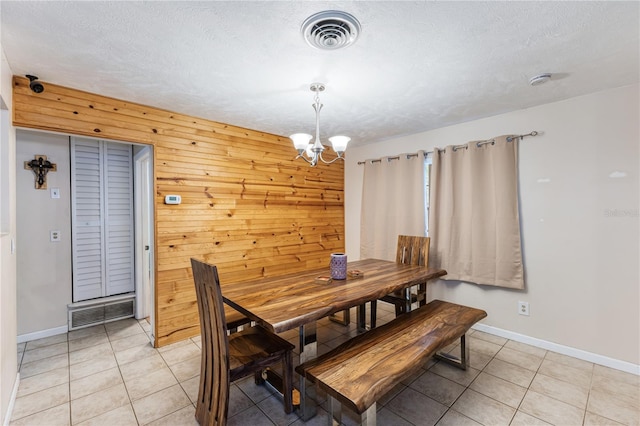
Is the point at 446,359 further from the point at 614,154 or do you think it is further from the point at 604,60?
the point at 604,60

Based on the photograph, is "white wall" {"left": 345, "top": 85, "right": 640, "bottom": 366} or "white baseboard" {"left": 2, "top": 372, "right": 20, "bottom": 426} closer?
"white baseboard" {"left": 2, "top": 372, "right": 20, "bottom": 426}

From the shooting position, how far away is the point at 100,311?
3.29 metres

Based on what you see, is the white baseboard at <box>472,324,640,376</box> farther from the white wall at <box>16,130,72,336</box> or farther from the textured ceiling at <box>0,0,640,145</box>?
the white wall at <box>16,130,72,336</box>

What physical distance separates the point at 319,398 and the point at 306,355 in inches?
15.2

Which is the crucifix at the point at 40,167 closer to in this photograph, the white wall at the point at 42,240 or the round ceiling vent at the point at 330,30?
the white wall at the point at 42,240

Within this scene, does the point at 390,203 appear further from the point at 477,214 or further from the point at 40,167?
the point at 40,167

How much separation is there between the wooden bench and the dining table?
0.82 feet

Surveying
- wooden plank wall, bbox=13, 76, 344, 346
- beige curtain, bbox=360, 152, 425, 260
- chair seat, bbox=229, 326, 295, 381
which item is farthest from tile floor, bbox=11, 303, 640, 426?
beige curtain, bbox=360, 152, 425, 260

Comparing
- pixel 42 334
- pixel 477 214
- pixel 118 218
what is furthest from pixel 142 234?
pixel 477 214

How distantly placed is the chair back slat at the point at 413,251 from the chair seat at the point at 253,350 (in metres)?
1.86

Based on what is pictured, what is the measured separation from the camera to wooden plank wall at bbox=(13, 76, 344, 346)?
94.7 inches

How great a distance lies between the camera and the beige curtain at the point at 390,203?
12.0ft

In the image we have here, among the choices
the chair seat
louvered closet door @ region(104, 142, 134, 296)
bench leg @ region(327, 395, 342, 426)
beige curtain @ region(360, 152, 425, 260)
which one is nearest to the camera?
bench leg @ region(327, 395, 342, 426)

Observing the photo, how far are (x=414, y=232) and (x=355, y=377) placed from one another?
8.18ft
